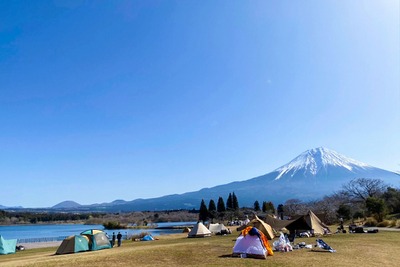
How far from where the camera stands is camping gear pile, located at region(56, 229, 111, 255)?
74.4 feet

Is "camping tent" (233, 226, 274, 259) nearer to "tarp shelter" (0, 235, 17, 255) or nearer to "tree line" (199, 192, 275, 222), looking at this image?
"tarp shelter" (0, 235, 17, 255)

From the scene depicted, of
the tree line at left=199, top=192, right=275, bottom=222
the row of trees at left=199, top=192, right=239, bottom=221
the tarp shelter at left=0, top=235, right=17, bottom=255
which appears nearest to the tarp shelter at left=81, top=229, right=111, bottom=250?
the tarp shelter at left=0, top=235, right=17, bottom=255

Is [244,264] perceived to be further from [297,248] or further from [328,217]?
[328,217]

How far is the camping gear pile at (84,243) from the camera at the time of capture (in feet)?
74.4

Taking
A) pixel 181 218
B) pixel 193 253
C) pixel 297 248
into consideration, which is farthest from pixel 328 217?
pixel 181 218

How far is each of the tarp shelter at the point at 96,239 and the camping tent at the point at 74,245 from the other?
517mm

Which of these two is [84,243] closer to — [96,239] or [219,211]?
[96,239]

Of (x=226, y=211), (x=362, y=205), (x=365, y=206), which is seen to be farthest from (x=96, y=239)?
(x=226, y=211)

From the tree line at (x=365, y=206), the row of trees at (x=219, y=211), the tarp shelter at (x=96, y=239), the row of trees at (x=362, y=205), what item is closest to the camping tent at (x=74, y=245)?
the tarp shelter at (x=96, y=239)

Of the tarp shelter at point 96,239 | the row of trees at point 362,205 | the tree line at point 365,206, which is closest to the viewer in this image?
the tarp shelter at point 96,239

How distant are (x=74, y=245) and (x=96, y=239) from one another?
2068 mm

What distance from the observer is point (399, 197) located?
185ft

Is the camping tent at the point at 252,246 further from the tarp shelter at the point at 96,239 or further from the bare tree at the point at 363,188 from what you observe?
the bare tree at the point at 363,188

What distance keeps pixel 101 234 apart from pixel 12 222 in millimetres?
188830
